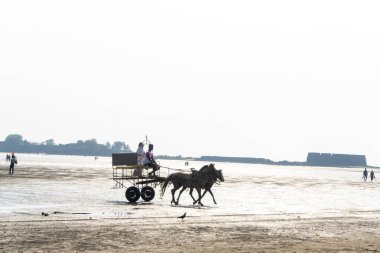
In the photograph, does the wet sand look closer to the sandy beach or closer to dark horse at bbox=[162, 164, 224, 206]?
the sandy beach

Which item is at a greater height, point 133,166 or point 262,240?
point 133,166

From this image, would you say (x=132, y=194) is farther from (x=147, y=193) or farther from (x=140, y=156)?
(x=140, y=156)

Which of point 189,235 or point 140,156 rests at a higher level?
point 140,156

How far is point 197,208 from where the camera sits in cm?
2781

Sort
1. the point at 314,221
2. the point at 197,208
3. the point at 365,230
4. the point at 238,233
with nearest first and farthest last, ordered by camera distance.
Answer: the point at 238,233 → the point at 365,230 → the point at 314,221 → the point at 197,208

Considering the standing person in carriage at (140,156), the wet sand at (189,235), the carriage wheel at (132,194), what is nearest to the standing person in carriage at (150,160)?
the standing person in carriage at (140,156)

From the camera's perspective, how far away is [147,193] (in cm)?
3109

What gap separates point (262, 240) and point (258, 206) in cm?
1354

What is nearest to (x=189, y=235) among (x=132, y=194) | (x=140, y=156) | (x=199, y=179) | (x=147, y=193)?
(x=199, y=179)

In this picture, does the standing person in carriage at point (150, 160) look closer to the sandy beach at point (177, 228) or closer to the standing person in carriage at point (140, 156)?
the standing person in carriage at point (140, 156)

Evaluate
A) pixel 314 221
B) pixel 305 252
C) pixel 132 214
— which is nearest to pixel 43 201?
pixel 132 214

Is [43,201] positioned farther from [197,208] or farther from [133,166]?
[197,208]

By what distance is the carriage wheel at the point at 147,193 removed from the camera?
30.9 metres

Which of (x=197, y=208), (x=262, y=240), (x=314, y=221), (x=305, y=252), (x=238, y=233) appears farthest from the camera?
(x=197, y=208)
